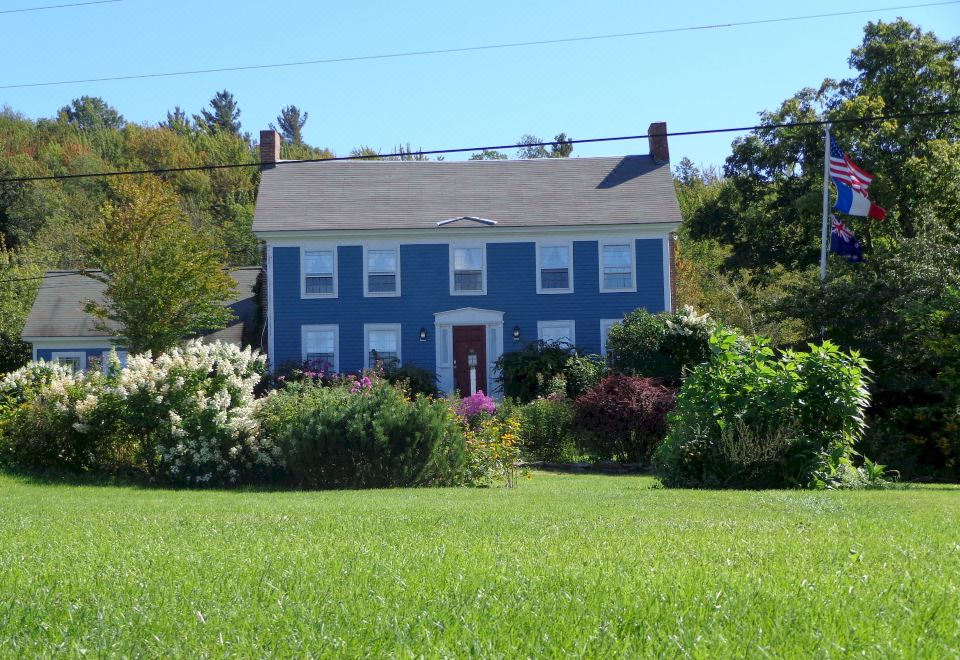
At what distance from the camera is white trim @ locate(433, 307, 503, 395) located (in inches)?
1249

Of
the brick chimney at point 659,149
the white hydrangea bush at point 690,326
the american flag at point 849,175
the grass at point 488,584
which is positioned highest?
the brick chimney at point 659,149

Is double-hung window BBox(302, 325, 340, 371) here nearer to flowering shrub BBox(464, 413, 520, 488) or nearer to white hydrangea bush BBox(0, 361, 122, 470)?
white hydrangea bush BBox(0, 361, 122, 470)

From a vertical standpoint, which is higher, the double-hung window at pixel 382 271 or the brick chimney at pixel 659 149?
the brick chimney at pixel 659 149

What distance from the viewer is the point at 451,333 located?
105 ft

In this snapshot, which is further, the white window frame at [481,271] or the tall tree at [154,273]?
the white window frame at [481,271]

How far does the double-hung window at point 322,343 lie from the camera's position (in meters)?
31.9

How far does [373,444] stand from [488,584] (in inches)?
378

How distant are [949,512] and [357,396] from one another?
8.86m

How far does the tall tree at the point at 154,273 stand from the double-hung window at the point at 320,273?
2.43m

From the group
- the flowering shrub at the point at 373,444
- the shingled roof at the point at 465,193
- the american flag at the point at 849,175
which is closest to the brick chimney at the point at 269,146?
the shingled roof at the point at 465,193

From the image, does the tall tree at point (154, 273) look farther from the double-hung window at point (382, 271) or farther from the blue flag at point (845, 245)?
the blue flag at point (845, 245)

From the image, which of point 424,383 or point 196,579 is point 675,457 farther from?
point 424,383

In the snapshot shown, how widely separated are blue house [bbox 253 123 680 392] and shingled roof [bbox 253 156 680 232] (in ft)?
0.29

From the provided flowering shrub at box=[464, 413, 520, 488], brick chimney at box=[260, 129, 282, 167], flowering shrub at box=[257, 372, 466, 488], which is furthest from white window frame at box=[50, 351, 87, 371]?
flowering shrub at box=[464, 413, 520, 488]
